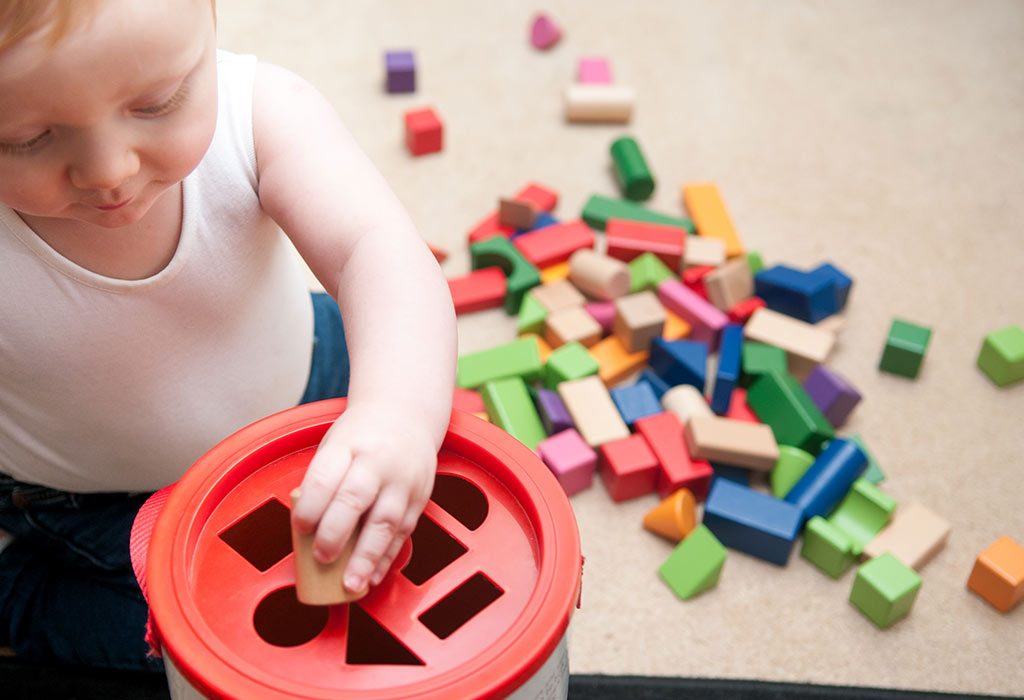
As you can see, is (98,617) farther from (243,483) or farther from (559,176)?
(559,176)

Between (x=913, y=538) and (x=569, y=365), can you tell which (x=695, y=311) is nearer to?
(x=569, y=365)

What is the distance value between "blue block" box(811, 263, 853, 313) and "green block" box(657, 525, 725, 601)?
14.9 inches

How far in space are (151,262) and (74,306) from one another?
0.06m

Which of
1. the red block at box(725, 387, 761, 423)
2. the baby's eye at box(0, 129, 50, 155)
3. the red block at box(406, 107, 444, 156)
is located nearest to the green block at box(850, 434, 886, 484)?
the red block at box(725, 387, 761, 423)

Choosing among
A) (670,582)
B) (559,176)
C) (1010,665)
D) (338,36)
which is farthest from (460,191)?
(1010,665)

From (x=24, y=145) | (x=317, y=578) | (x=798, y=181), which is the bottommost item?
(x=798, y=181)

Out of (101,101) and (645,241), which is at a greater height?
(101,101)

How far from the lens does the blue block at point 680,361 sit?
110 cm

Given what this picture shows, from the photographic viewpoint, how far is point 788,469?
1.02 meters

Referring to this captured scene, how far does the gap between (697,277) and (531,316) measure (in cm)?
20

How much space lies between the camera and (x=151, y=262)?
2.29 ft

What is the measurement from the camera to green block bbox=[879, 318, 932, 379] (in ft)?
3.66

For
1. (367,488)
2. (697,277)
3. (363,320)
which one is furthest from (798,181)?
(367,488)

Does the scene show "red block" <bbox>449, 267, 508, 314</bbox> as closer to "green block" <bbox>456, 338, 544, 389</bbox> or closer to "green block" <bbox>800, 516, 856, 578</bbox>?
"green block" <bbox>456, 338, 544, 389</bbox>
